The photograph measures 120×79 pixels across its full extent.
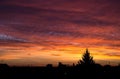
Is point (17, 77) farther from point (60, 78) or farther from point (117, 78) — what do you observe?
point (117, 78)

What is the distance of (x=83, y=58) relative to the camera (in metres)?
72.5

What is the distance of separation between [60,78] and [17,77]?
14723mm

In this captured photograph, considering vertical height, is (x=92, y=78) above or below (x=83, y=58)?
below

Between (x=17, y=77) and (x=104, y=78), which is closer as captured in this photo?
(x=104, y=78)

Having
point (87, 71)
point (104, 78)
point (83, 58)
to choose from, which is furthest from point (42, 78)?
point (87, 71)

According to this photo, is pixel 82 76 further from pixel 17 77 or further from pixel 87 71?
pixel 17 77

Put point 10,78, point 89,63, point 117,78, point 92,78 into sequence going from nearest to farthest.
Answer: point 92,78 → point 89,63 → point 117,78 → point 10,78

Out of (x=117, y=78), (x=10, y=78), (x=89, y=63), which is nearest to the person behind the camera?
(x=89, y=63)

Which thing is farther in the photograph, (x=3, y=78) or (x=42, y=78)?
(x=42, y=78)

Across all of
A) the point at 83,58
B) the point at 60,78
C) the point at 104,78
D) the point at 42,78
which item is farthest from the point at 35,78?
the point at 83,58

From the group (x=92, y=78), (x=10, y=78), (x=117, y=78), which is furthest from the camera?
(x=10, y=78)

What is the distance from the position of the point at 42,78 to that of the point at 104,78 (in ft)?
83.1

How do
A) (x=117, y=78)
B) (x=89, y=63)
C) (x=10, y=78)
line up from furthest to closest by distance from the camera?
(x=10, y=78) < (x=117, y=78) < (x=89, y=63)

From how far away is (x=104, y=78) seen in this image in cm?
10006
